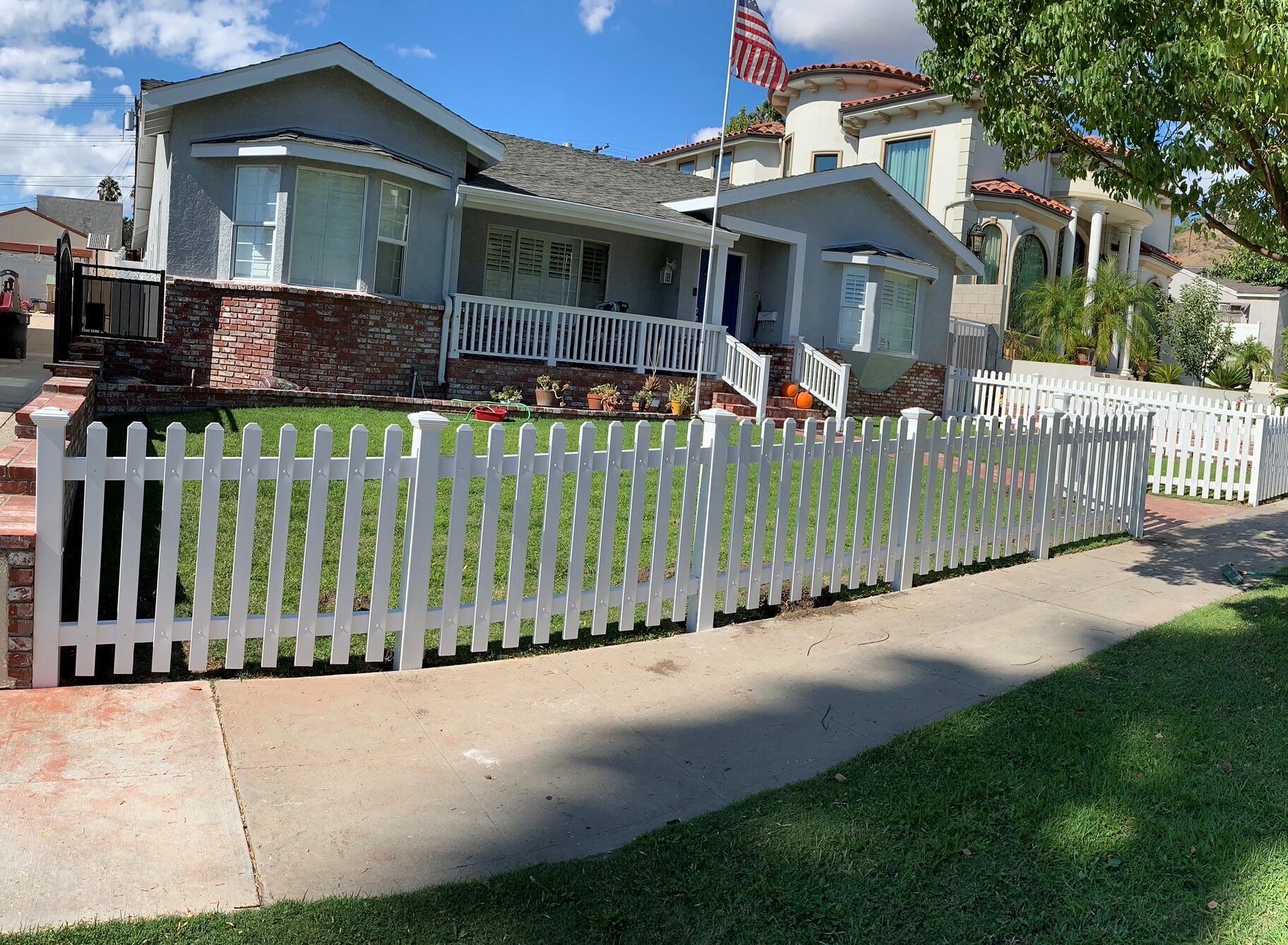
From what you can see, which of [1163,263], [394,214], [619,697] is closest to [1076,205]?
[1163,263]

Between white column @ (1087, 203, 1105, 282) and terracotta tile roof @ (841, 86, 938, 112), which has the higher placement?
terracotta tile roof @ (841, 86, 938, 112)

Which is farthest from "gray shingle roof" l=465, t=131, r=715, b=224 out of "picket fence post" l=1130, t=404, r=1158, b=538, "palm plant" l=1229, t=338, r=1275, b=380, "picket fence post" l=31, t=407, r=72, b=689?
"palm plant" l=1229, t=338, r=1275, b=380

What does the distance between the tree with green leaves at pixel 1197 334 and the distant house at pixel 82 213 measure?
65.5 metres

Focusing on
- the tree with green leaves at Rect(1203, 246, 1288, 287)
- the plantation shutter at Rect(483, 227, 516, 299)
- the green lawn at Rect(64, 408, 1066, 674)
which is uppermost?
the tree with green leaves at Rect(1203, 246, 1288, 287)

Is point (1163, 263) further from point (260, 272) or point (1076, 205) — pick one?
point (260, 272)

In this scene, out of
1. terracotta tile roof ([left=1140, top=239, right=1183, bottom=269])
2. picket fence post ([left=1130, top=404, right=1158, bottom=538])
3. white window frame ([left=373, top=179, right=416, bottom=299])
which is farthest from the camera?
terracotta tile roof ([left=1140, top=239, right=1183, bottom=269])

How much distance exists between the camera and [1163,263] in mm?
34938

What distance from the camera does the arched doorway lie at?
1102 inches

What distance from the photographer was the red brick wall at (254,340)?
14.9 metres

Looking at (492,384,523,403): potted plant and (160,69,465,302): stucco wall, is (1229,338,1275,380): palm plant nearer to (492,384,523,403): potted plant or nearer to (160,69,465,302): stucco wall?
(492,384,523,403): potted plant

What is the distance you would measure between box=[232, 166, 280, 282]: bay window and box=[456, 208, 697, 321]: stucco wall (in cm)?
402

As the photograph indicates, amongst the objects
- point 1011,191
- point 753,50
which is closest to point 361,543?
point 753,50

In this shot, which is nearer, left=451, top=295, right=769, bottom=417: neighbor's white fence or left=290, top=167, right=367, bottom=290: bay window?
left=290, top=167, right=367, bottom=290: bay window

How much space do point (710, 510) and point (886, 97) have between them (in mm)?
24163
